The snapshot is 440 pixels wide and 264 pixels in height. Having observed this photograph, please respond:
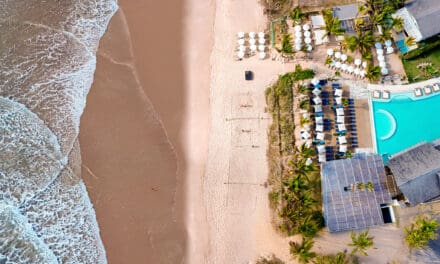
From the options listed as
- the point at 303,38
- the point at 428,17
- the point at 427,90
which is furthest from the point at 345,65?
the point at 428,17

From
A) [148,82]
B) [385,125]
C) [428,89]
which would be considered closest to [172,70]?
[148,82]

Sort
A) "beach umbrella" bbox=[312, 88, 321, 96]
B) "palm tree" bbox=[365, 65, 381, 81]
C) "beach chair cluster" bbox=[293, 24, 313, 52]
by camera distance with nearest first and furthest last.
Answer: "palm tree" bbox=[365, 65, 381, 81] → "beach umbrella" bbox=[312, 88, 321, 96] → "beach chair cluster" bbox=[293, 24, 313, 52]

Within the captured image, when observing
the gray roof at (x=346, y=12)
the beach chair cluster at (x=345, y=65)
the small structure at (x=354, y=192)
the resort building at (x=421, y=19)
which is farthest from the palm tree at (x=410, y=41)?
the small structure at (x=354, y=192)

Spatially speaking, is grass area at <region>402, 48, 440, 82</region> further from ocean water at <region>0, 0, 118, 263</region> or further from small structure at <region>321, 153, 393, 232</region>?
ocean water at <region>0, 0, 118, 263</region>

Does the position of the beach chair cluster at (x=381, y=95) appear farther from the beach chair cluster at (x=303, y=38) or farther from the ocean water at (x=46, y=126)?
the ocean water at (x=46, y=126)

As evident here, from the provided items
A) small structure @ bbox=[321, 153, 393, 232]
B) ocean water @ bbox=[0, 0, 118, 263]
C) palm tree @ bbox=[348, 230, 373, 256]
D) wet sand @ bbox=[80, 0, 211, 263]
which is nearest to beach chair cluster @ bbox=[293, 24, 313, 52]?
wet sand @ bbox=[80, 0, 211, 263]

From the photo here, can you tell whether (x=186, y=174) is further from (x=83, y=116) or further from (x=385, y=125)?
(x=385, y=125)
